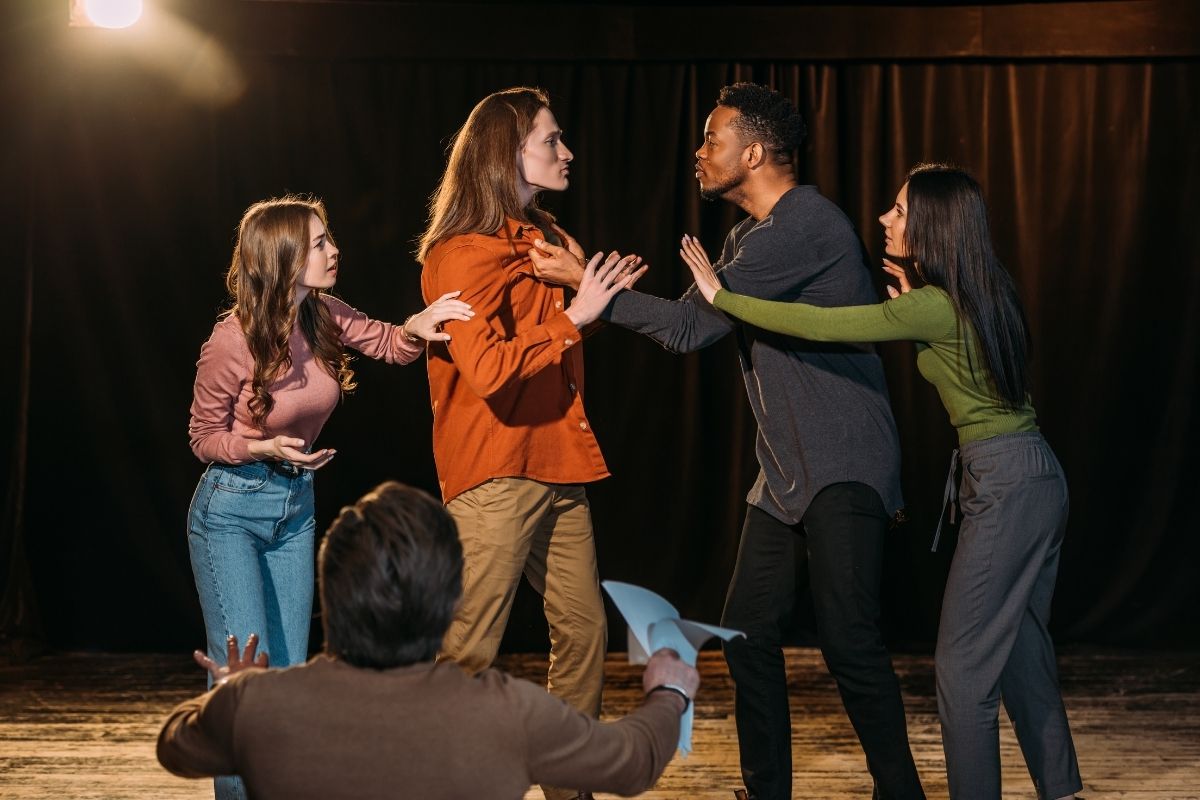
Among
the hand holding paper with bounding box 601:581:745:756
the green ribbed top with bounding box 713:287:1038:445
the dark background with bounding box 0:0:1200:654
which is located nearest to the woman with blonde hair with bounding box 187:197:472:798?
the green ribbed top with bounding box 713:287:1038:445

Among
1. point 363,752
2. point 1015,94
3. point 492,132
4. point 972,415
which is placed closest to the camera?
point 363,752

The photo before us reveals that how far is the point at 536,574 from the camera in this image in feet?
10.6

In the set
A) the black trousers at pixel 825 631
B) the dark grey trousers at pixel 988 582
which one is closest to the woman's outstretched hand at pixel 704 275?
the black trousers at pixel 825 631

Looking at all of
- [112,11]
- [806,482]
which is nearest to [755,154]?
[806,482]

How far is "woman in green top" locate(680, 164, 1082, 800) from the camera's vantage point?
2.85 metres

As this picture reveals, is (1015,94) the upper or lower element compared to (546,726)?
upper

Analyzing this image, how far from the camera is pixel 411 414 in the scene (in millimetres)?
5340

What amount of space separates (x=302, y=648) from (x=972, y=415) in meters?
1.60

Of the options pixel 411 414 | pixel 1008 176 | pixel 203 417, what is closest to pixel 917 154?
pixel 1008 176

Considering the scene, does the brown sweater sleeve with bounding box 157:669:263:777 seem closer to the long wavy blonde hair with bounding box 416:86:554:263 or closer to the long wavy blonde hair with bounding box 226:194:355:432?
the long wavy blonde hair with bounding box 226:194:355:432

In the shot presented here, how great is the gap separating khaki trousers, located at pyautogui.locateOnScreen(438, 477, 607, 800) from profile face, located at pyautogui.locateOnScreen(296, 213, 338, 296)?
595 millimetres

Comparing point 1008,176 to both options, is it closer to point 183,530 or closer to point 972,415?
point 972,415

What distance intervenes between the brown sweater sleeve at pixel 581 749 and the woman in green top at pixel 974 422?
1.25m

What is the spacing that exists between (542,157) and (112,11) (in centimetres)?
A: 277
